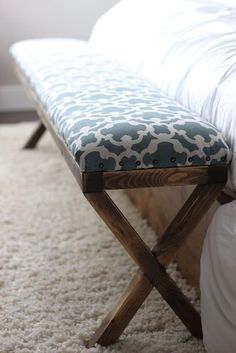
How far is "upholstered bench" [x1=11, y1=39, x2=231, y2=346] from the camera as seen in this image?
1.11 metres

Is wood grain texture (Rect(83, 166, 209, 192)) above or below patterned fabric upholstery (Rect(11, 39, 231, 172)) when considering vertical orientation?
below

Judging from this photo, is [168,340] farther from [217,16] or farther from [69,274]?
[217,16]

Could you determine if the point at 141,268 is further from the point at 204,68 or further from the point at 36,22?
the point at 36,22

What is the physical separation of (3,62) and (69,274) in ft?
7.09

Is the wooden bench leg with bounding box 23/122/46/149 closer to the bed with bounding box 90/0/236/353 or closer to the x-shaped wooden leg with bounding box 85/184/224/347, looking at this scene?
the bed with bounding box 90/0/236/353

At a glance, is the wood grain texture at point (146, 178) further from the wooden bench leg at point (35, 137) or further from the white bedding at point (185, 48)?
the wooden bench leg at point (35, 137)

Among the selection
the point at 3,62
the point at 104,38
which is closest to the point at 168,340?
the point at 104,38

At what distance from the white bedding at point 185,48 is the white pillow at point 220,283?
94mm

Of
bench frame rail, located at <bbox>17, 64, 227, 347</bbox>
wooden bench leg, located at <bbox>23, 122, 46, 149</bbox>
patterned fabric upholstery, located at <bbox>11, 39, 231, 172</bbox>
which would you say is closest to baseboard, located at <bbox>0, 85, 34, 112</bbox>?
wooden bench leg, located at <bbox>23, 122, 46, 149</bbox>

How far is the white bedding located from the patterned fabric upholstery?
0.05 meters

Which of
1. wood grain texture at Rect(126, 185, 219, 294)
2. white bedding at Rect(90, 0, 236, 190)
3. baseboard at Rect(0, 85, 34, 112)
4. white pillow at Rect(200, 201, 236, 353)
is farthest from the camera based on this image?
baseboard at Rect(0, 85, 34, 112)

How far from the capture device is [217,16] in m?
1.69

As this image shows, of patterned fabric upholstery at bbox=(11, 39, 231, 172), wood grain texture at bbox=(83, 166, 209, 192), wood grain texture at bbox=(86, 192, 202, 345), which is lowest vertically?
wood grain texture at bbox=(86, 192, 202, 345)

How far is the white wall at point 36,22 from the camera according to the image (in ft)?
10.9
